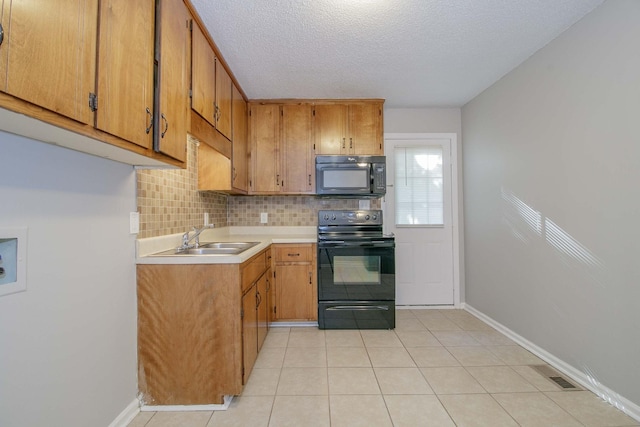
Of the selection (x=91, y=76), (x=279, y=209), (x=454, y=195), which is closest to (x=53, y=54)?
(x=91, y=76)

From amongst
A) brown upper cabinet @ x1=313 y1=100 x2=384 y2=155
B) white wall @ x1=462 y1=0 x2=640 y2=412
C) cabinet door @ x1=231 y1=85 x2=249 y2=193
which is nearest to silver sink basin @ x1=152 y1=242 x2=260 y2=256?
cabinet door @ x1=231 y1=85 x2=249 y2=193

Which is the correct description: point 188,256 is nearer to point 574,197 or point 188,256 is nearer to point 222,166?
point 222,166

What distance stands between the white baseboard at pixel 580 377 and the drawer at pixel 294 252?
1.89 meters

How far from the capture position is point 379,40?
1.99 metres

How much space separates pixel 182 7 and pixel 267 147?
1553 mm

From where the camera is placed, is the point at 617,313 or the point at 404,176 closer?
the point at 617,313

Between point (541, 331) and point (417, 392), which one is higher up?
point (541, 331)

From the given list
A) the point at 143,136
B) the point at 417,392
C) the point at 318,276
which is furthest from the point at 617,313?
the point at 143,136

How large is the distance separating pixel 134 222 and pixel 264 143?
1.69 meters

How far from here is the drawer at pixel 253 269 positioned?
1.76 m

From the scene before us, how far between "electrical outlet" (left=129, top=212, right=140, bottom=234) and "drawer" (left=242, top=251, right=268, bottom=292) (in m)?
0.64

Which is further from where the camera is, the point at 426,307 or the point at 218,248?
the point at 426,307

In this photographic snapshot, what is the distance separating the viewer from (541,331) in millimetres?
2131

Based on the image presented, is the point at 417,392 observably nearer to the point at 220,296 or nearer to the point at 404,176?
the point at 220,296
